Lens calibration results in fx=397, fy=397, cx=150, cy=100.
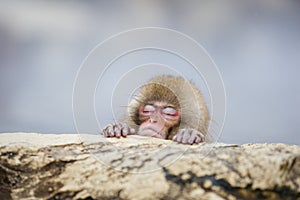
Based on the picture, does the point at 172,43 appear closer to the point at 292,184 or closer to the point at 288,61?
the point at 288,61

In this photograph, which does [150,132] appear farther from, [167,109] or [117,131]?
[117,131]

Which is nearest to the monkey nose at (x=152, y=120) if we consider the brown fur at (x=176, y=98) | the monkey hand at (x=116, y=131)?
the brown fur at (x=176, y=98)

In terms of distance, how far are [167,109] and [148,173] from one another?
1054mm

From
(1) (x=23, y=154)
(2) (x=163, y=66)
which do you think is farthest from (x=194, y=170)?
(2) (x=163, y=66)

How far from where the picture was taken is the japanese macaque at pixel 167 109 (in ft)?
6.03

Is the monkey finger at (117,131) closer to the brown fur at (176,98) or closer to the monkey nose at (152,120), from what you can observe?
the monkey nose at (152,120)

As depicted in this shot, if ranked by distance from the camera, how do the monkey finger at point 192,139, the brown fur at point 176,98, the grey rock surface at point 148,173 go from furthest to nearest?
the brown fur at point 176,98 < the monkey finger at point 192,139 < the grey rock surface at point 148,173

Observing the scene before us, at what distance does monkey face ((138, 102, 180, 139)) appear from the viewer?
5.85 feet

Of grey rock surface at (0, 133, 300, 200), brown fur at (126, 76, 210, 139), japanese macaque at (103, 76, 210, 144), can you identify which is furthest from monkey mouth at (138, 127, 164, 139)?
grey rock surface at (0, 133, 300, 200)

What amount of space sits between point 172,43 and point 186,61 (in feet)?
0.39

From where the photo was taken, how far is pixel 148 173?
852 millimetres

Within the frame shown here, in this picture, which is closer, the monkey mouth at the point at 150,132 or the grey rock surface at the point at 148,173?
the grey rock surface at the point at 148,173

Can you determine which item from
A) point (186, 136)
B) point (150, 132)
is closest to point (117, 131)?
point (186, 136)

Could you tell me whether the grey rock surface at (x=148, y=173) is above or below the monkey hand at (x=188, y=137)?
below
